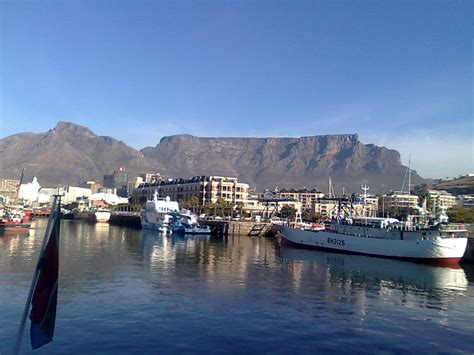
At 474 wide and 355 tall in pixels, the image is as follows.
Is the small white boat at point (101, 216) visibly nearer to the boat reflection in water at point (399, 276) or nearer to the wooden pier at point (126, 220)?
the wooden pier at point (126, 220)

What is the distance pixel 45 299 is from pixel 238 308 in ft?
58.1

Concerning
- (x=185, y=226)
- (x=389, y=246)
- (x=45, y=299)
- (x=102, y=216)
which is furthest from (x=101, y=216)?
(x=45, y=299)

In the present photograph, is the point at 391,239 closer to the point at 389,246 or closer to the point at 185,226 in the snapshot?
the point at 389,246

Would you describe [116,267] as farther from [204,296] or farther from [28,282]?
[204,296]

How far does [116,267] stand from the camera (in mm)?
37750

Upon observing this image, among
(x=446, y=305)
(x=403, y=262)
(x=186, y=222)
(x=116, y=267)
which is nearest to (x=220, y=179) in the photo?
(x=186, y=222)

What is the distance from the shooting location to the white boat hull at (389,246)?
52656 mm

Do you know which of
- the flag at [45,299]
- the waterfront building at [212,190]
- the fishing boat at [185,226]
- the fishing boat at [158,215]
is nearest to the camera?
the flag at [45,299]

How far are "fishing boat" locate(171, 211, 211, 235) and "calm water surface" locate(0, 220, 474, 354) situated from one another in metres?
48.6

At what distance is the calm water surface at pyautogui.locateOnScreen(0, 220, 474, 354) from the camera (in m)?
18.1

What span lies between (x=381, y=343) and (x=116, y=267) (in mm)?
25193

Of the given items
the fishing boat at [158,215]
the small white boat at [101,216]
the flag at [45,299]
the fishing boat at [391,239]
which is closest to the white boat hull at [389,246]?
the fishing boat at [391,239]

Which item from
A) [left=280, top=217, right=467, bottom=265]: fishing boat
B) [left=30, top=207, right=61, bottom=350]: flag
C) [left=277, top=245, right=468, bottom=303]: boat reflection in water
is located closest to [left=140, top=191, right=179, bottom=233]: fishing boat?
[left=280, top=217, right=467, bottom=265]: fishing boat

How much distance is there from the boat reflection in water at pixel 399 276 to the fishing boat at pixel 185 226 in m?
41.1
